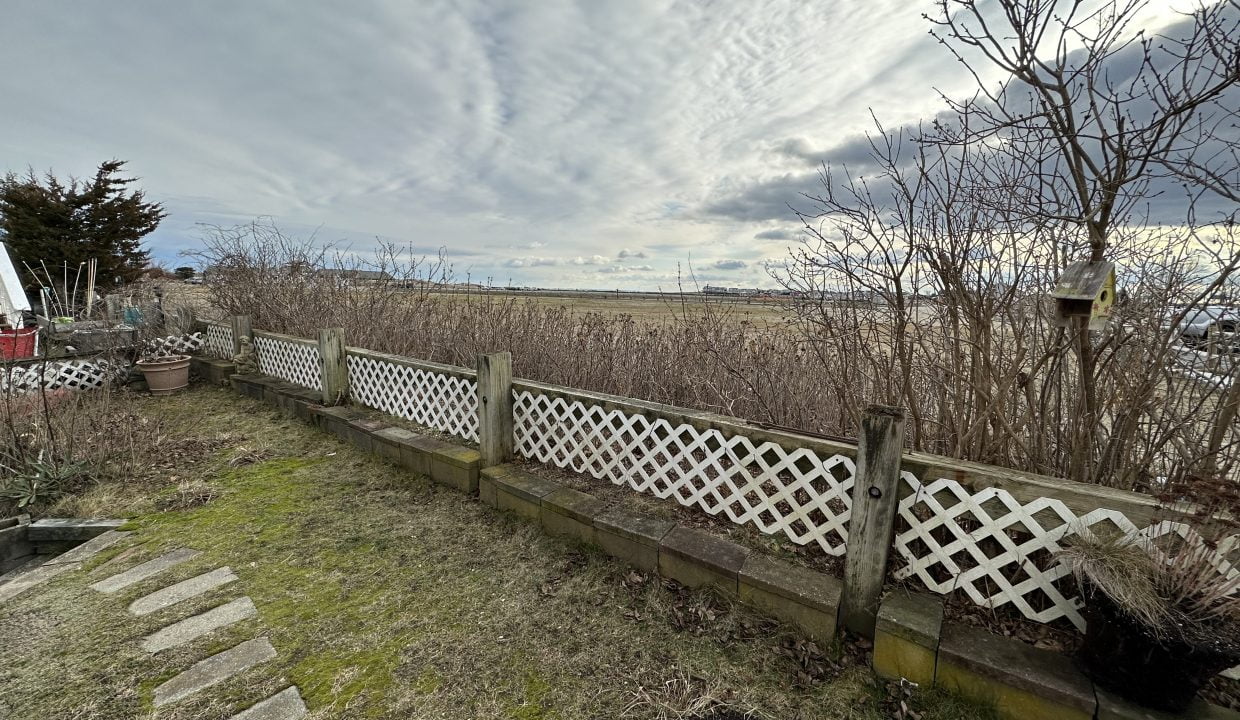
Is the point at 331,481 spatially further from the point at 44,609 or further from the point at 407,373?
the point at 44,609

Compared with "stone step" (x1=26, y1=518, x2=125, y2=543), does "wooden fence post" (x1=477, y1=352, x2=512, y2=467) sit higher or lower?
higher

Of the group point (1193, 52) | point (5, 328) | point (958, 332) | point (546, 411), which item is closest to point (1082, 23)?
point (1193, 52)

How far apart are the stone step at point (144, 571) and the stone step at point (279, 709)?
1510 millimetres

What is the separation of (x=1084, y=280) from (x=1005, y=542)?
1075 millimetres

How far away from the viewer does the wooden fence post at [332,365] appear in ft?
17.3

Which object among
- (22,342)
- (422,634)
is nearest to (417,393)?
(422,634)

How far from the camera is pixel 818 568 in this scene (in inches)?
93.7

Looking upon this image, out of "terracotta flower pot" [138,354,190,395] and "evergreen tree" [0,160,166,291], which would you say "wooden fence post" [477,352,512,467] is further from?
"evergreen tree" [0,160,166,291]

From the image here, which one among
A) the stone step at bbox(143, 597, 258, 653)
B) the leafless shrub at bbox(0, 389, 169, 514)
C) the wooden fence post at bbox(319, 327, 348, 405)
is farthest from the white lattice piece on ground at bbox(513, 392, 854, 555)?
the leafless shrub at bbox(0, 389, 169, 514)

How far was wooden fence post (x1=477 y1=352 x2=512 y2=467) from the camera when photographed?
357 cm

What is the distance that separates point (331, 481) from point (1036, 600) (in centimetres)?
462

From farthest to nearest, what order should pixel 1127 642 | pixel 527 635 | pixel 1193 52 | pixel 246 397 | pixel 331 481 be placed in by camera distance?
pixel 246 397
pixel 331 481
pixel 527 635
pixel 1193 52
pixel 1127 642

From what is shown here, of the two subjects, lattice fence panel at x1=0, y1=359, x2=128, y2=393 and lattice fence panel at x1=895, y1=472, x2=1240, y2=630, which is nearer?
lattice fence panel at x1=895, y1=472, x2=1240, y2=630

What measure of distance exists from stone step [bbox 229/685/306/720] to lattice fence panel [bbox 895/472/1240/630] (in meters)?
2.60
